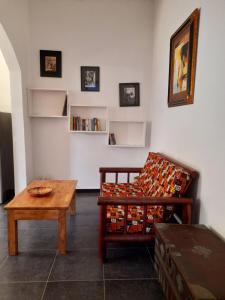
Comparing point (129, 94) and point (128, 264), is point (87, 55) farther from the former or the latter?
point (128, 264)

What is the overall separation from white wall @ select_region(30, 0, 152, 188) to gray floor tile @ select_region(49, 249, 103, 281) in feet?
5.85

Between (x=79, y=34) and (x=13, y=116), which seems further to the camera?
(x=79, y=34)

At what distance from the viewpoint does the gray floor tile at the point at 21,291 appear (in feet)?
4.88

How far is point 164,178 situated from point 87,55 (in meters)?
2.34

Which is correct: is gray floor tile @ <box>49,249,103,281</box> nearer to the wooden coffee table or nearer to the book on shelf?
the wooden coffee table

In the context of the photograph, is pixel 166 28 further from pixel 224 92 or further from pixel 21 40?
pixel 21 40

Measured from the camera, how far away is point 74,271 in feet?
5.74

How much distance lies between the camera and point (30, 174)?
3.41 metres

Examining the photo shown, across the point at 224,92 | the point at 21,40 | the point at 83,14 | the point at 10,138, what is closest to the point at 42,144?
the point at 10,138

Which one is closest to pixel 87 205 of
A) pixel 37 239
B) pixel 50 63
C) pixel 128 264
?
pixel 37 239

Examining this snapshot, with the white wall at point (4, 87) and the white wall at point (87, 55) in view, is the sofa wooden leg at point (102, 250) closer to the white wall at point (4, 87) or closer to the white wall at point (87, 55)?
the white wall at point (87, 55)

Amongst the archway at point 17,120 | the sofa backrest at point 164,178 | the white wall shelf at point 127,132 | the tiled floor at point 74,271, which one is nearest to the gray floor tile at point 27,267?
the tiled floor at point 74,271

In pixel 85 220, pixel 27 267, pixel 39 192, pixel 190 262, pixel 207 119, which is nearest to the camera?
pixel 190 262

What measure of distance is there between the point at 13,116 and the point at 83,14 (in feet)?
6.10
